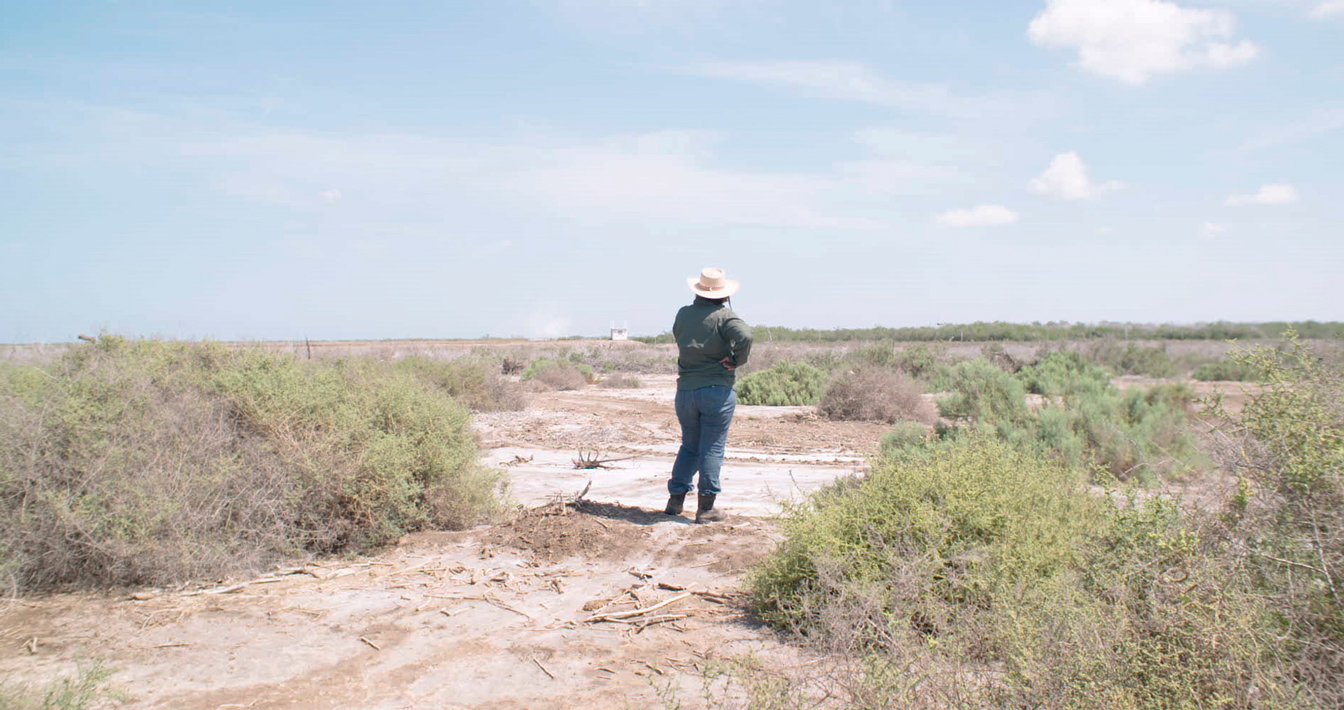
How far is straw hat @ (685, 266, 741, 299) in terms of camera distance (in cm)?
723

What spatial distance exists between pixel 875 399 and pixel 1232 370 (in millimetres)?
7437

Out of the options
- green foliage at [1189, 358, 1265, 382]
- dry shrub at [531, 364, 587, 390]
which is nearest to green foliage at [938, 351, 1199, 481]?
green foliage at [1189, 358, 1265, 382]

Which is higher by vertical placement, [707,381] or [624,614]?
[707,381]

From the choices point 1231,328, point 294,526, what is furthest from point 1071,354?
point 294,526

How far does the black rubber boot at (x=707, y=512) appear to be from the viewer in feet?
23.4

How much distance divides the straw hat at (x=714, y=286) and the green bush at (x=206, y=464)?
2412 millimetres

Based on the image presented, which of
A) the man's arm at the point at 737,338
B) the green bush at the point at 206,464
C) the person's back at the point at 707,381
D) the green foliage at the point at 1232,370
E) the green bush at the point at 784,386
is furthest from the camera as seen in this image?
the green bush at the point at 784,386

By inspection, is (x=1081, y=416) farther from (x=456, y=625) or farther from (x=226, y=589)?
(x=226, y=589)

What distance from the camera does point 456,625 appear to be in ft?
15.9

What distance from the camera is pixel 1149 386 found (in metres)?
11.6

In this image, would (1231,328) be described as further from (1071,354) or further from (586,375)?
(586,375)

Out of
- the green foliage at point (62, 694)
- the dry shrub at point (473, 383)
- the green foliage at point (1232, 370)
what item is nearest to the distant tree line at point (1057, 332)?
the green foliage at point (1232, 370)

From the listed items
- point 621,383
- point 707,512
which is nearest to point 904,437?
point 707,512

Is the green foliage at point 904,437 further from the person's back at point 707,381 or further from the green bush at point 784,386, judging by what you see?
the green bush at point 784,386
